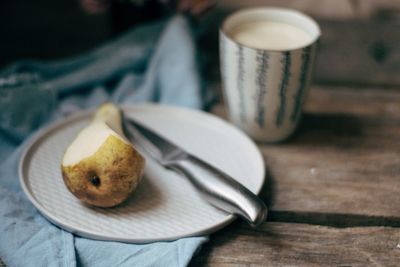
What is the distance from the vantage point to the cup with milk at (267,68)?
1.71ft

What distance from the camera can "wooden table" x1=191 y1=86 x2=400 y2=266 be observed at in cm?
44

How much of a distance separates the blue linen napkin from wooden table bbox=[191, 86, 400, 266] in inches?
1.9

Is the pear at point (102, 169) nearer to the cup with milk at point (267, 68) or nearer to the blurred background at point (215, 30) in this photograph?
the cup with milk at point (267, 68)

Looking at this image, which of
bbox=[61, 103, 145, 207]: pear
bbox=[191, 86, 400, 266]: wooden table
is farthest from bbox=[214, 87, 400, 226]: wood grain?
bbox=[61, 103, 145, 207]: pear

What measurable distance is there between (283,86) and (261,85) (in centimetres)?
2

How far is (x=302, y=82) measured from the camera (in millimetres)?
540

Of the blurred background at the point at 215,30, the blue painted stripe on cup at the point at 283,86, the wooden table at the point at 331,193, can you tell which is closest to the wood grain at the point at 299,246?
the wooden table at the point at 331,193

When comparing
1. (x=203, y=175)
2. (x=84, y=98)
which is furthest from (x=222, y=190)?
(x=84, y=98)

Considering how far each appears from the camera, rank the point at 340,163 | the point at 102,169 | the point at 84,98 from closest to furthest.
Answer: the point at 102,169, the point at 340,163, the point at 84,98

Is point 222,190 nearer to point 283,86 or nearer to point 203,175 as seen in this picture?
point 203,175

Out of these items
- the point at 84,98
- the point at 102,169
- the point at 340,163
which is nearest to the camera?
the point at 102,169

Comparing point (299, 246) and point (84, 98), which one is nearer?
point (299, 246)

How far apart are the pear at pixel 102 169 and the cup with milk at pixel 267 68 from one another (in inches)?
5.5

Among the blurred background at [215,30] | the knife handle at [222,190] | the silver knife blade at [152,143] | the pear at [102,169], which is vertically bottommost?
the blurred background at [215,30]
